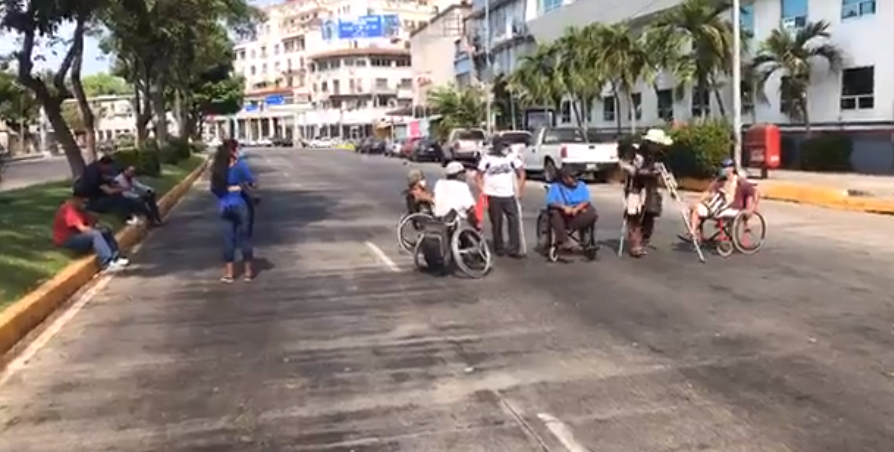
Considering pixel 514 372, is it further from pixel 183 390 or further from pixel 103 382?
pixel 103 382

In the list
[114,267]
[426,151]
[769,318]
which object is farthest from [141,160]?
[426,151]

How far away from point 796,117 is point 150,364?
101 feet

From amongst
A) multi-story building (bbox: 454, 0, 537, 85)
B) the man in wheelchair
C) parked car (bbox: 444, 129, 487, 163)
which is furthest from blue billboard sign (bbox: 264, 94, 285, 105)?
the man in wheelchair

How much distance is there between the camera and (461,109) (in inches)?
2795

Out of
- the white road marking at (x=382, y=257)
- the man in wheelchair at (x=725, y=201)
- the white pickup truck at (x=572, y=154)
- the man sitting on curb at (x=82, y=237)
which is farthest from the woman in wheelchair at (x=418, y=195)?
the white pickup truck at (x=572, y=154)

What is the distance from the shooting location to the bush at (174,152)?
42.9m

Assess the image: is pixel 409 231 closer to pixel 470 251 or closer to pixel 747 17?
pixel 470 251

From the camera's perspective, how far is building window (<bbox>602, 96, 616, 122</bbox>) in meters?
53.2

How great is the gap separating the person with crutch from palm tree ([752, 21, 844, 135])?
22.5m

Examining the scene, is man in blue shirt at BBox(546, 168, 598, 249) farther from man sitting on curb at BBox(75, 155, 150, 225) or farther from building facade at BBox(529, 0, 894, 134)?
building facade at BBox(529, 0, 894, 134)

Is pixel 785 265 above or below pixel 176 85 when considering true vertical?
below

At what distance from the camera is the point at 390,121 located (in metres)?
107

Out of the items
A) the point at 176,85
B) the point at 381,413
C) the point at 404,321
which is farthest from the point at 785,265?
the point at 176,85

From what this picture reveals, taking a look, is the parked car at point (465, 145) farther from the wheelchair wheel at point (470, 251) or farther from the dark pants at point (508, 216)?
the wheelchair wheel at point (470, 251)
